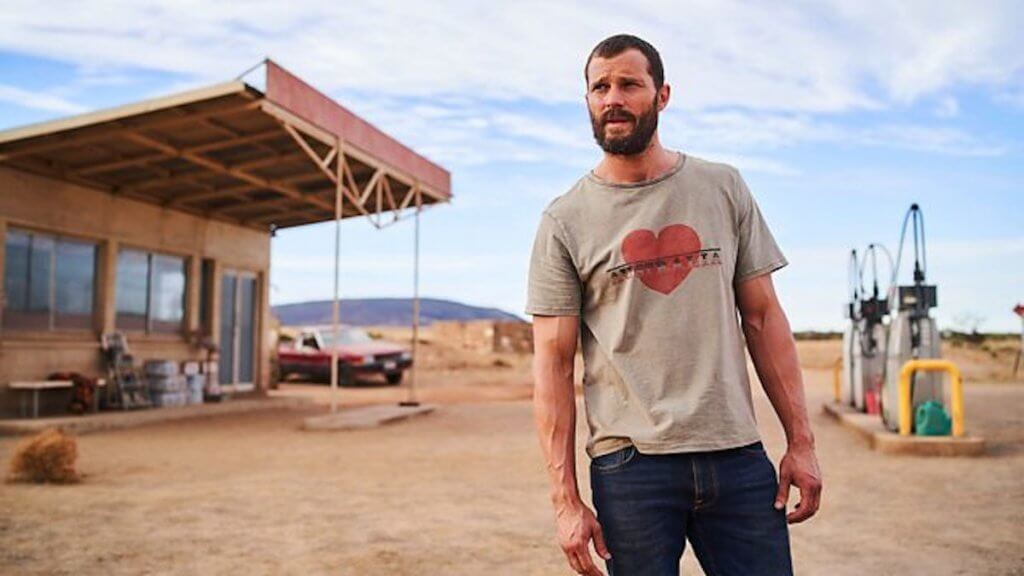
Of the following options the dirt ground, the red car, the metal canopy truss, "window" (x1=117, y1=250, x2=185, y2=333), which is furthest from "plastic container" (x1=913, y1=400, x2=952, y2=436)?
the red car

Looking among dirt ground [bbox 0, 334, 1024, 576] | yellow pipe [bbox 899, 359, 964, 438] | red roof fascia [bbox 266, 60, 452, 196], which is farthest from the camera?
red roof fascia [bbox 266, 60, 452, 196]

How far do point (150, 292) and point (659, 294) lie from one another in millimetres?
14753

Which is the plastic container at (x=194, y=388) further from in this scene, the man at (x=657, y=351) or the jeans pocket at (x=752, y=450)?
the jeans pocket at (x=752, y=450)

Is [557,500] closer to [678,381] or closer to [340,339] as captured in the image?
[678,381]

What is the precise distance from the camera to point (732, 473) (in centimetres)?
209

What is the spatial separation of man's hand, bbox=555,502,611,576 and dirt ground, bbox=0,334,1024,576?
2696 millimetres

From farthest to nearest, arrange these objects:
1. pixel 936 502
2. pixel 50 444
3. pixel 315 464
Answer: pixel 315 464
pixel 50 444
pixel 936 502

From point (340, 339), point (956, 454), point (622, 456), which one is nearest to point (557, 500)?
point (622, 456)

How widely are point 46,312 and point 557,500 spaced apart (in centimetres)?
1303

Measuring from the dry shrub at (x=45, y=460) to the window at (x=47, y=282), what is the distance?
18.9ft

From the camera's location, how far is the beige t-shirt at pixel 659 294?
2.10 metres

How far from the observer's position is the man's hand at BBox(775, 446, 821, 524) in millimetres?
2168

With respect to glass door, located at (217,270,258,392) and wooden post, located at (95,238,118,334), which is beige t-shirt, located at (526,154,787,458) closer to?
wooden post, located at (95,238,118,334)

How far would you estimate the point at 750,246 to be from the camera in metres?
2.26
